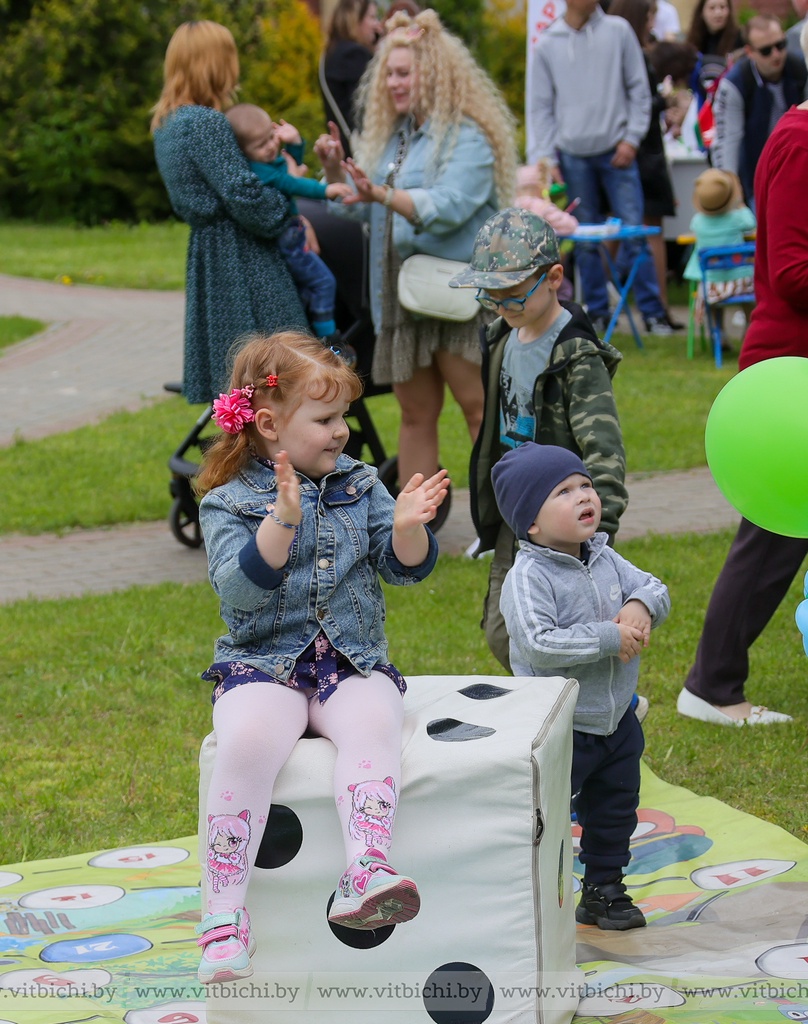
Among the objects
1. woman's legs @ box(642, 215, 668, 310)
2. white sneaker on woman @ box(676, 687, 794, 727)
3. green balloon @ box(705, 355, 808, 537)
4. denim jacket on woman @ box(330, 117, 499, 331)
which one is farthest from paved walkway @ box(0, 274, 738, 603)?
woman's legs @ box(642, 215, 668, 310)

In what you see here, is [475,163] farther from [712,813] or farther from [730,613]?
[712,813]

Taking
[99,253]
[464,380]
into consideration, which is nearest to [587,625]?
[464,380]

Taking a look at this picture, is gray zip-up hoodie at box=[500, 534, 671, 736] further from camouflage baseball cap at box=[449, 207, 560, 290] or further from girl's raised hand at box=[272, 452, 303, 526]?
camouflage baseball cap at box=[449, 207, 560, 290]

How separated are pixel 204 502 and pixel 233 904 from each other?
0.89 m

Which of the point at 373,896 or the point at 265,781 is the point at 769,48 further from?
the point at 373,896

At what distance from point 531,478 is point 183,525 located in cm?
410

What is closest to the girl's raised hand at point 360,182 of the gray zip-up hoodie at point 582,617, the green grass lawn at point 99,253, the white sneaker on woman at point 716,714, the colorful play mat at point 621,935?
the white sneaker on woman at point 716,714

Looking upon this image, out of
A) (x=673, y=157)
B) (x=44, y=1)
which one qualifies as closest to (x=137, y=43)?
(x=44, y=1)

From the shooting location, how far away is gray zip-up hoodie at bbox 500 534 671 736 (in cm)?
315

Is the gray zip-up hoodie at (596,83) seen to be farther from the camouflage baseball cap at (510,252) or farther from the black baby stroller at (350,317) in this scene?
the camouflage baseball cap at (510,252)

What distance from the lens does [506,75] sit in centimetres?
2408

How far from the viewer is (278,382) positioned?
3096mm

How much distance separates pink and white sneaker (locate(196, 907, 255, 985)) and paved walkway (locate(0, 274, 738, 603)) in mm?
3841

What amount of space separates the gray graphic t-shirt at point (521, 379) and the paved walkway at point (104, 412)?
9.30ft
